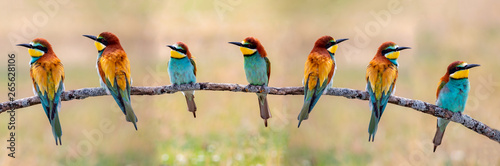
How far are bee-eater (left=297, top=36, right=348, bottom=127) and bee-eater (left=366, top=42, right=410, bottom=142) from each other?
0.70 feet

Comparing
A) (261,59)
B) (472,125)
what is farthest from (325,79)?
(472,125)

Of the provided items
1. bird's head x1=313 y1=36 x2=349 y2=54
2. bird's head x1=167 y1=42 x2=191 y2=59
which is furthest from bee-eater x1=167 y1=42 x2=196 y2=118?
bird's head x1=313 y1=36 x2=349 y2=54

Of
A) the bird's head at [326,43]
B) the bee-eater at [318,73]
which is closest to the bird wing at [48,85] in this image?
the bee-eater at [318,73]

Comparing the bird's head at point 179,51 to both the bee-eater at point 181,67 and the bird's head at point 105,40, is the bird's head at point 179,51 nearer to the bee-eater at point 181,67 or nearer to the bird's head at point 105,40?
the bee-eater at point 181,67

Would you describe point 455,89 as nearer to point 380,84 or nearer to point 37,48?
point 380,84

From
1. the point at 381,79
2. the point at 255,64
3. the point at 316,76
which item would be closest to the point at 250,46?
the point at 255,64

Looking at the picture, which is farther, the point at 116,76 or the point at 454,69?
the point at 454,69

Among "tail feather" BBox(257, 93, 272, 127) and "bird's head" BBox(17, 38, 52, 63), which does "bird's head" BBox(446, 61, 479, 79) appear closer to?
"tail feather" BBox(257, 93, 272, 127)

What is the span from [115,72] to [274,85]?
4.28 ft

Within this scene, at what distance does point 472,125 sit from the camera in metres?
2.70

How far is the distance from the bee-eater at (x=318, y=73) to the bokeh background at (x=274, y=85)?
2.80ft

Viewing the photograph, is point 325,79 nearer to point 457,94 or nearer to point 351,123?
point 457,94

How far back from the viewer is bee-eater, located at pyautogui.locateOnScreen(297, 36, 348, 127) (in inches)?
103

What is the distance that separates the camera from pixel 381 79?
8.51 feet
